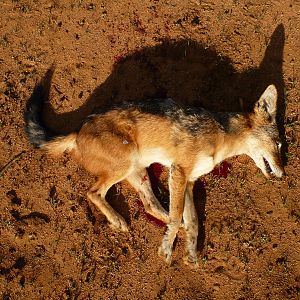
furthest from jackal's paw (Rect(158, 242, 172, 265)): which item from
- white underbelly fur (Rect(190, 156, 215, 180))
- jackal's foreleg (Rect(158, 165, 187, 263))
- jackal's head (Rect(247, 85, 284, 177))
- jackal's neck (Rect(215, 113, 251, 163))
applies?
jackal's head (Rect(247, 85, 284, 177))

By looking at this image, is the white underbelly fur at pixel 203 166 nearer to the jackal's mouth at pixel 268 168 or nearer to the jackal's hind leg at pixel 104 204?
the jackal's mouth at pixel 268 168

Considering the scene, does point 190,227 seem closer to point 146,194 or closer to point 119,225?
point 146,194

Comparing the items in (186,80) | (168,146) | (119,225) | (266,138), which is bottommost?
(119,225)

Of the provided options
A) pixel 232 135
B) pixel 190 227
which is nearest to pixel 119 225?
pixel 190 227

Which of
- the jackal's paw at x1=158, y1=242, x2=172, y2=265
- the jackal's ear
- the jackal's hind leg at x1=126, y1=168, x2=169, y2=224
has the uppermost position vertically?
the jackal's ear

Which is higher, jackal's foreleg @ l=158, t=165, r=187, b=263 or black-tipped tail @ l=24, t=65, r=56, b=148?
black-tipped tail @ l=24, t=65, r=56, b=148

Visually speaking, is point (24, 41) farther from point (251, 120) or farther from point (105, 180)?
point (251, 120)

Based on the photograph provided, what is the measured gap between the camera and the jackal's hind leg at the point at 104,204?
22.7 feet

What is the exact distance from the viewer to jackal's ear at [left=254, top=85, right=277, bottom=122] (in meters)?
7.08

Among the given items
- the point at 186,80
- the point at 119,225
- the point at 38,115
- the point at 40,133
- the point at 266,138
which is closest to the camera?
the point at 119,225

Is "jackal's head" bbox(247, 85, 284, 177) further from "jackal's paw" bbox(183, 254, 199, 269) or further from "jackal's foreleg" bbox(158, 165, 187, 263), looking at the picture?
"jackal's paw" bbox(183, 254, 199, 269)

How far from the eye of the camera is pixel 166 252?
22.3 feet

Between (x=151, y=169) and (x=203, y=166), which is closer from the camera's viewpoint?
(x=203, y=166)

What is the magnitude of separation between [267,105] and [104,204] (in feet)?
9.59
